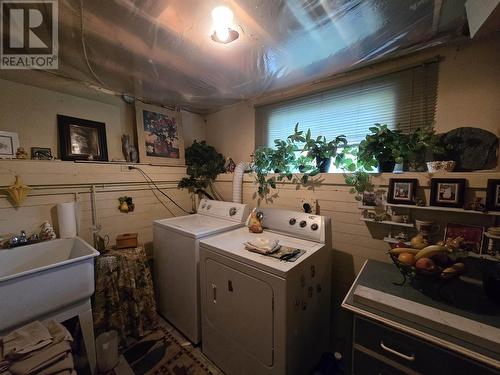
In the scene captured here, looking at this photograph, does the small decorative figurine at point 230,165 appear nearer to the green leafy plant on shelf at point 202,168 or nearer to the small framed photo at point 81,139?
the green leafy plant on shelf at point 202,168

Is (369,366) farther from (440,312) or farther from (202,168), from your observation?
(202,168)

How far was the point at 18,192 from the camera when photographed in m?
1.51

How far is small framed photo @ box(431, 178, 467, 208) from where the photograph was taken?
1148mm

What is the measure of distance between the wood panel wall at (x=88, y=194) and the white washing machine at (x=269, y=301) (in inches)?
43.9

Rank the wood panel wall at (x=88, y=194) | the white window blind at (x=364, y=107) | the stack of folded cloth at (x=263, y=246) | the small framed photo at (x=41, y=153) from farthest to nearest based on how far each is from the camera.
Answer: the small framed photo at (x=41, y=153) → the wood panel wall at (x=88, y=194) → the white window blind at (x=364, y=107) → the stack of folded cloth at (x=263, y=246)

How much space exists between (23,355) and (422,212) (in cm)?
224

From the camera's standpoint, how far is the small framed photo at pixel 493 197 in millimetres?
1054

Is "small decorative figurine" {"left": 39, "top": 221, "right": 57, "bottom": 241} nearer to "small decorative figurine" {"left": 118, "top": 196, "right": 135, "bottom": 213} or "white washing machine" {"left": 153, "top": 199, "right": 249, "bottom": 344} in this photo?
"small decorative figurine" {"left": 118, "top": 196, "right": 135, "bottom": 213}

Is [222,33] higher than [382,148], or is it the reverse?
[222,33]

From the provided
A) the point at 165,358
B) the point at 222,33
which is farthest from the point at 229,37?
the point at 165,358

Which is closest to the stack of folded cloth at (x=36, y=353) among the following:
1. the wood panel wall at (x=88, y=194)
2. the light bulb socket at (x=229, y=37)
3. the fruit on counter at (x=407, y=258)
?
the wood panel wall at (x=88, y=194)

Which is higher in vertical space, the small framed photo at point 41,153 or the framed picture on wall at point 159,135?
the framed picture on wall at point 159,135

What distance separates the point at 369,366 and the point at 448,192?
103 centimetres

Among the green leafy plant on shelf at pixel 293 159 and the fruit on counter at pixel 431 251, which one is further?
the green leafy plant on shelf at pixel 293 159
